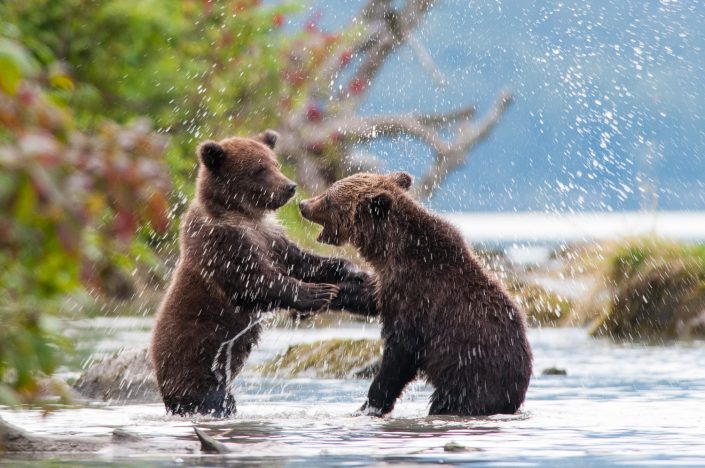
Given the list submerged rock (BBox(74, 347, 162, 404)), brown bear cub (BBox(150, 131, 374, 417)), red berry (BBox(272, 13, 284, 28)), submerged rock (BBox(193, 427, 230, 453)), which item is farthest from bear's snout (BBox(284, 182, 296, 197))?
red berry (BBox(272, 13, 284, 28))

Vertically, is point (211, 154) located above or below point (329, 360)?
above

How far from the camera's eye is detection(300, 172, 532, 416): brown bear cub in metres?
6.14

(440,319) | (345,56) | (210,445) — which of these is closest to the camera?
(210,445)

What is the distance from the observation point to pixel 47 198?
7.79 feet

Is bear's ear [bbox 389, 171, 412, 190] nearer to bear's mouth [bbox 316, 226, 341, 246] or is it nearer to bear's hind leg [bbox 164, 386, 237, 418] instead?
bear's mouth [bbox 316, 226, 341, 246]

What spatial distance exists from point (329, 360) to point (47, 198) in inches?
296

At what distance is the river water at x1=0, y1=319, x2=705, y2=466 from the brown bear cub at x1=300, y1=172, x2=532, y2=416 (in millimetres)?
151

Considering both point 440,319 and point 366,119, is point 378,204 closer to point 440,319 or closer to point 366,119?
point 440,319

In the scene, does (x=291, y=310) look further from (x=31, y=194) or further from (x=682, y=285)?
(x=682, y=285)

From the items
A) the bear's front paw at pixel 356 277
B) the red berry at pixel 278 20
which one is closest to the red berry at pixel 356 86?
the red berry at pixel 278 20

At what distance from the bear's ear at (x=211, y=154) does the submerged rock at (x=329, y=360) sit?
299cm

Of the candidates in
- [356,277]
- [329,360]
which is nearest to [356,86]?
[329,360]

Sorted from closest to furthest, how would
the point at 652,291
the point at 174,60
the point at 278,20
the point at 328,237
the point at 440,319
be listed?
1. the point at 440,319
2. the point at 328,237
3. the point at 652,291
4. the point at 174,60
5. the point at 278,20

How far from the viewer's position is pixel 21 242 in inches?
120
